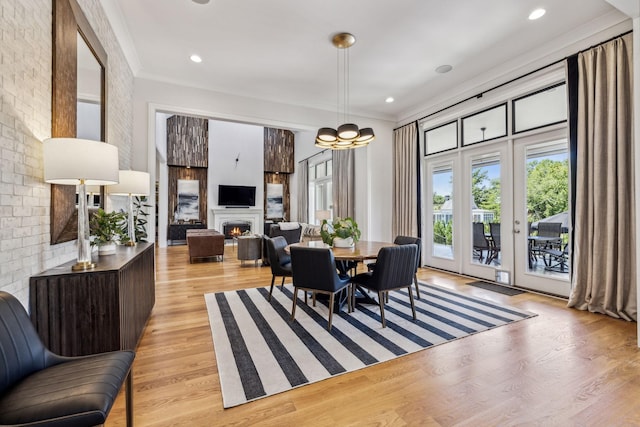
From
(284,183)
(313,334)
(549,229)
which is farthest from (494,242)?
(284,183)

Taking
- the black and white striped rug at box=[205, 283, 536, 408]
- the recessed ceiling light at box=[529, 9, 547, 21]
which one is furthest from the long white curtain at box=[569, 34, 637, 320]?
the black and white striped rug at box=[205, 283, 536, 408]

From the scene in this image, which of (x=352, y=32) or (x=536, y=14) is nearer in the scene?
(x=536, y=14)

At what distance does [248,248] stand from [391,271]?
3.72m

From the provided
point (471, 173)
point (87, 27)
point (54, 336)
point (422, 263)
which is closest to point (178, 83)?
point (87, 27)

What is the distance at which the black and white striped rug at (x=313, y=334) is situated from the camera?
6.51 ft

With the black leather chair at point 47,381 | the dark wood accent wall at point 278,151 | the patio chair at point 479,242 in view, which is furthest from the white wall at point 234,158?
the black leather chair at point 47,381

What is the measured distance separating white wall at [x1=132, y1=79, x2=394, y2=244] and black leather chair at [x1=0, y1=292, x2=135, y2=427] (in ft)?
11.2

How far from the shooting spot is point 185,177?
→ 9633 mm

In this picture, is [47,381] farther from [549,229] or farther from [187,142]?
[187,142]

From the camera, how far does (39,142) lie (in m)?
1.79

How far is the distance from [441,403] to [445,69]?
13.8 ft

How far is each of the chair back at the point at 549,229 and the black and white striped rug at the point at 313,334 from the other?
1.26 meters

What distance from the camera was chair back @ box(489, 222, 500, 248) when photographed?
4.32m

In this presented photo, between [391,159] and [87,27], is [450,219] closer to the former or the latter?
[391,159]
